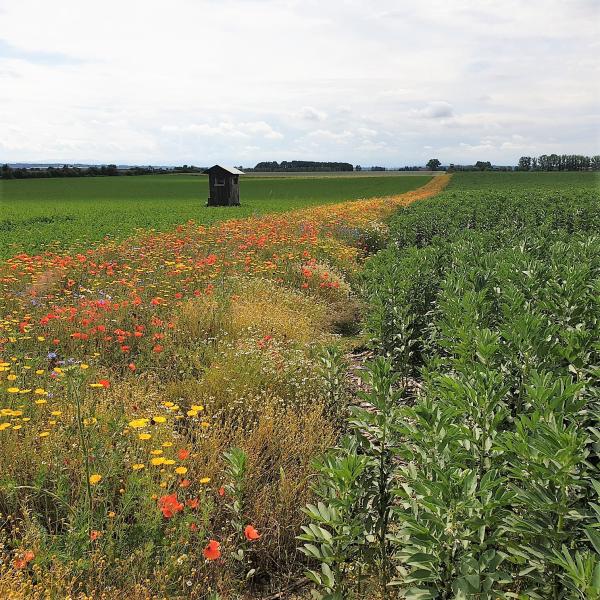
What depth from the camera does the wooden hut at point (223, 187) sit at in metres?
36.9

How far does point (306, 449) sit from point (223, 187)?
1357 inches

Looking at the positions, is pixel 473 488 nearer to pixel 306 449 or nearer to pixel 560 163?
pixel 306 449

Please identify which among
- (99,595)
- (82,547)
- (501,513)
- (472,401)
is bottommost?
(99,595)

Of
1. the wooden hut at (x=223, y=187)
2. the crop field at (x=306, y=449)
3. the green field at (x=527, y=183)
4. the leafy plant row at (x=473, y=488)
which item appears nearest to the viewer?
the leafy plant row at (x=473, y=488)

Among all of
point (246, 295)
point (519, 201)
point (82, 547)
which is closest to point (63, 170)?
point (519, 201)

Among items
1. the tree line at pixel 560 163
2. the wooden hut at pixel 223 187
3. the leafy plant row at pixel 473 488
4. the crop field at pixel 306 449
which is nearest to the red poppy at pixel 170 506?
the crop field at pixel 306 449

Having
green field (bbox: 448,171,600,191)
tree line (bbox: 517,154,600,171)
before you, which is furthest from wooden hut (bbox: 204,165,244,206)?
tree line (bbox: 517,154,600,171)

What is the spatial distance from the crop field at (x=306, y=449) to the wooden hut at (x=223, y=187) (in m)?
29.3

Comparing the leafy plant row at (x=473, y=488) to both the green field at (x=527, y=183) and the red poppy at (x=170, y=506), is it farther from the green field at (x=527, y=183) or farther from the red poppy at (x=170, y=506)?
the green field at (x=527, y=183)

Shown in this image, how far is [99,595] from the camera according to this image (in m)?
2.92

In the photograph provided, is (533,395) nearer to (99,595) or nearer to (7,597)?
(99,595)

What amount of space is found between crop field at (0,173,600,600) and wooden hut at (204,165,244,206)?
2928 centimetres

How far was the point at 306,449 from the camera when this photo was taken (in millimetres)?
4309

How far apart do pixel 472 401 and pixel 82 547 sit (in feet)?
7.87
